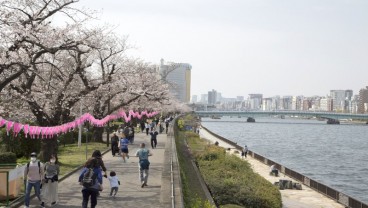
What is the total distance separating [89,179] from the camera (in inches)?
465

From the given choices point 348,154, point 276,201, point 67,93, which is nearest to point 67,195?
point 67,93

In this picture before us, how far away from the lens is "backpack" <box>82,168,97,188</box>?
11.8 metres

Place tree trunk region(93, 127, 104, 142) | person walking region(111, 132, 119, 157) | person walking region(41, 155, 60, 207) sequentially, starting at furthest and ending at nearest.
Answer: tree trunk region(93, 127, 104, 142) < person walking region(111, 132, 119, 157) < person walking region(41, 155, 60, 207)

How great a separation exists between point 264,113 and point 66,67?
154849 millimetres

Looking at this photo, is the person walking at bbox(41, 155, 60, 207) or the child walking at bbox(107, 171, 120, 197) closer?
the person walking at bbox(41, 155, 60, 207)

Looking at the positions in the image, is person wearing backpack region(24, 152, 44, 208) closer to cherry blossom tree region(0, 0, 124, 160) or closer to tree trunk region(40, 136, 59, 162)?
cherry blossom tree region(0, 0, 124, 160)

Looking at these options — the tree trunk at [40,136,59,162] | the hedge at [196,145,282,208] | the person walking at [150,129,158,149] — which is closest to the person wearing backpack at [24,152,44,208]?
the hedge at [196,145,282,208]

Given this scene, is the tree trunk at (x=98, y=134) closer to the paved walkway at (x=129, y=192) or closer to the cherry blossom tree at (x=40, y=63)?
the cherry blossom tree at (x=40, y=63)

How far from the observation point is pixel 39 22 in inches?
743

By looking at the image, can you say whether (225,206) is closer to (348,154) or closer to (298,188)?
(298,188)

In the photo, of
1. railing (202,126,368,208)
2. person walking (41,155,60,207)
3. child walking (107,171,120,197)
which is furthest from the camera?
railing (202,126,368,208)

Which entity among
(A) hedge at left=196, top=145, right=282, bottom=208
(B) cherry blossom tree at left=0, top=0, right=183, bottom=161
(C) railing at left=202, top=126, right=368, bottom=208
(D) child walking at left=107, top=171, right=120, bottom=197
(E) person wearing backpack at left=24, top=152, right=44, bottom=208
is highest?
(B) cherry blossom tree at left=0, top=0, right=183, bottom=161

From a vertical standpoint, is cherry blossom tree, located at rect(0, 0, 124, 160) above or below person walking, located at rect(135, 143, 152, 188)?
above

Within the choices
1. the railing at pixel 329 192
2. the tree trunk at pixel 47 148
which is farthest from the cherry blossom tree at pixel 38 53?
the railing at pixel 329 192
